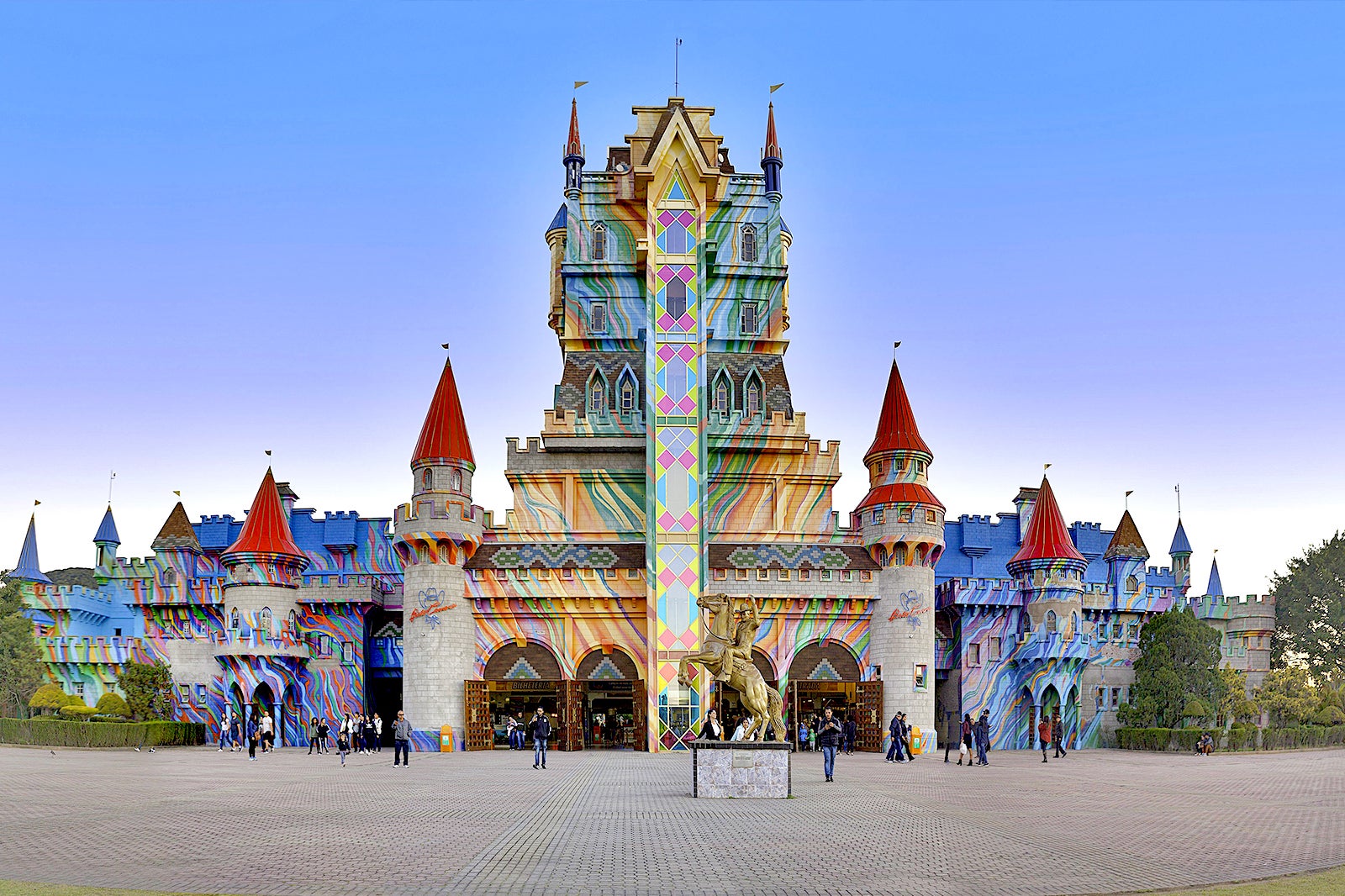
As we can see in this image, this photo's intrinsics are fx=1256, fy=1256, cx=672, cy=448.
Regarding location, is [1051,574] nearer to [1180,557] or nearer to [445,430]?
[1180,557]

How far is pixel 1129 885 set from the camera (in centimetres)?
1438

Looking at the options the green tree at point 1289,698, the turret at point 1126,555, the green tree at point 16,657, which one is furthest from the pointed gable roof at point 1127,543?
the green tree at point 16,657

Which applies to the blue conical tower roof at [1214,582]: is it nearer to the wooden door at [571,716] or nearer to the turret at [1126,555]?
the turret at [1126,555]

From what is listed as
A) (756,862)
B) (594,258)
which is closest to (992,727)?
(594,258)

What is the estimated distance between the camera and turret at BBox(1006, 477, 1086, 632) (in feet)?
190

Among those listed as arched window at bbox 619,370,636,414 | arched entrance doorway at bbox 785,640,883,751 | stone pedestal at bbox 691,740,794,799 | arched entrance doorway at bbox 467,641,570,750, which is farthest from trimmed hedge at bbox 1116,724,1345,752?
stone pedestal at bbox 691,740,794,799

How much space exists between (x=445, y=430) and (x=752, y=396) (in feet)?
49.9

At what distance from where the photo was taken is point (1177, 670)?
56.2 metres

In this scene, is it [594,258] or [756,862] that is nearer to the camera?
[756,862]

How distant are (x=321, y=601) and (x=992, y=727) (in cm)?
3176

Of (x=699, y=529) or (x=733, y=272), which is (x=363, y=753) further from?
(x=733, y=272)

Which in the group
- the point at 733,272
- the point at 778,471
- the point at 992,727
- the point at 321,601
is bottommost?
the point at 992,727

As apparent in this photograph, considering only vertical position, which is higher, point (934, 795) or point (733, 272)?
point (733, 272)

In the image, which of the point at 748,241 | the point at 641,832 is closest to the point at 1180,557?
the point at 748,241
